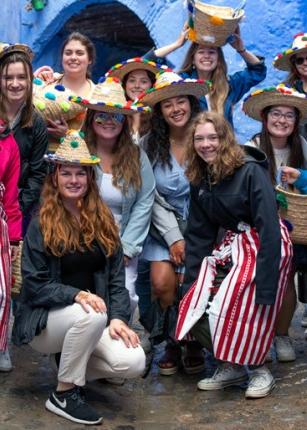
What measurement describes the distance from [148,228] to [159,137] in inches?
22.5

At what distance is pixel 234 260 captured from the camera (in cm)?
441

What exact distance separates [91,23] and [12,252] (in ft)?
24.4

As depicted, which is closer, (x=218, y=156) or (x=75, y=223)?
(x=75, y=223)

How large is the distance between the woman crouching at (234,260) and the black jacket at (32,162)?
3.09 ft

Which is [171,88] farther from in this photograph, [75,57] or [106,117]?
[75,57]

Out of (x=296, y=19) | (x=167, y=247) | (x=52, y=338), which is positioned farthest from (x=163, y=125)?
(x=296, y=19)

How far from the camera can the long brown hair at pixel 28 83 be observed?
188 inches

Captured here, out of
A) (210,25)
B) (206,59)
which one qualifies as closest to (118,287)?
(206,59)

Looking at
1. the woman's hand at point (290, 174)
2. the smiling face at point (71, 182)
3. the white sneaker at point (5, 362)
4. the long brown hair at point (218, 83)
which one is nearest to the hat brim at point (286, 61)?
the long brown hair at point (218, 83)

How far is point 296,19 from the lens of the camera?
7.70 m

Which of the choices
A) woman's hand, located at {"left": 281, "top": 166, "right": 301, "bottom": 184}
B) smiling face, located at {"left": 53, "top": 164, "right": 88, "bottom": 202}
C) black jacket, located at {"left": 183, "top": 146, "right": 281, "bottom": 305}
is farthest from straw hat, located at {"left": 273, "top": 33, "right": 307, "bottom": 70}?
smiling face, located at {"left": 53, "top": 164, "right": 88, "bottom": 202}

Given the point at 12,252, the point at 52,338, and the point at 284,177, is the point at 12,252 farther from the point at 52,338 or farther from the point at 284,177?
the point at 284,177

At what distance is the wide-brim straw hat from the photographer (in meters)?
5.09

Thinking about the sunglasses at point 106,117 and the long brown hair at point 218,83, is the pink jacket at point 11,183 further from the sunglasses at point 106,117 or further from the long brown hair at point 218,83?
the long brown hair at point 218,83
